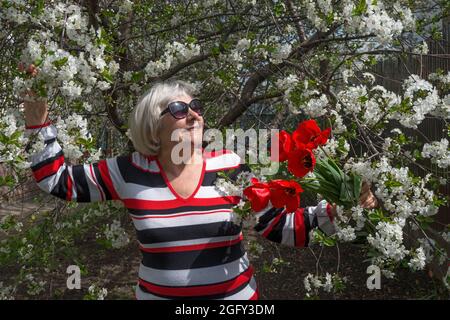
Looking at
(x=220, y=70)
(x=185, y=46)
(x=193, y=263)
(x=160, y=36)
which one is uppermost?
(x=160, y=36)

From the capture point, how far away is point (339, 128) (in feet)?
7.39

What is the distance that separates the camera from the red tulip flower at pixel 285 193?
155cm

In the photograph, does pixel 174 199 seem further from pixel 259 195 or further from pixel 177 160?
pixel 259 195

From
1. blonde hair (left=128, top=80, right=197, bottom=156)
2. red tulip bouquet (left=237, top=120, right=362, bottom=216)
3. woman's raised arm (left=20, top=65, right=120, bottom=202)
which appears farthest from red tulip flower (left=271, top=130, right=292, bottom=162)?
woman's raised arm (left=20, top=65, right=120, bottom=202)

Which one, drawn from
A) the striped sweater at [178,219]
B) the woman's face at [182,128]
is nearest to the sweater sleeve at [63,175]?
the striped sweater at [178,219]

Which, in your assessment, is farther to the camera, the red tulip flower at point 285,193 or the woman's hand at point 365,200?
the woman's hand at point 365,200

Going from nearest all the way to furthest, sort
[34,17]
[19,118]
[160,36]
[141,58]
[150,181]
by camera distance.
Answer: [150,181], [19,118], [34,17], [160,36], [141,58]

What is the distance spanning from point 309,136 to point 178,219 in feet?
1.91

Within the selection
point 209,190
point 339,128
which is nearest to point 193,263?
point 209,190

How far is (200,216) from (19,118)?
3.22 feet

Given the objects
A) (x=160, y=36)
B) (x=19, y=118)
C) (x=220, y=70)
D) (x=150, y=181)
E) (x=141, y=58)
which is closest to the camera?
(x=150, y=181)

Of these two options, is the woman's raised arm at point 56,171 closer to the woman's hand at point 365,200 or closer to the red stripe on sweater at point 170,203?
the red stripe on sweater at point 170,203

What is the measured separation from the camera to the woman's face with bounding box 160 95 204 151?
1814 mm

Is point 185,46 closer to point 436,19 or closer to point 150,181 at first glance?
point 150,181
